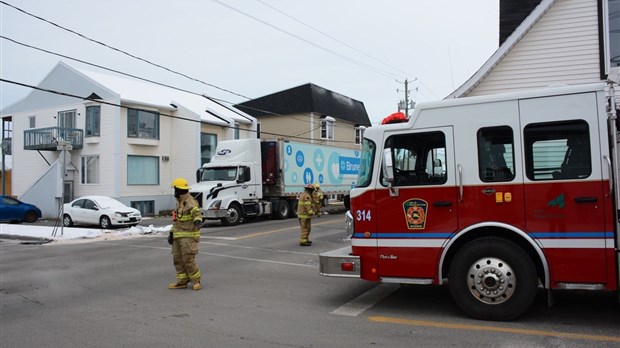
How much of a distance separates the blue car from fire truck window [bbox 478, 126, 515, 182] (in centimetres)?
2509

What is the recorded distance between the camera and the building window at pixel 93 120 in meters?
28.6

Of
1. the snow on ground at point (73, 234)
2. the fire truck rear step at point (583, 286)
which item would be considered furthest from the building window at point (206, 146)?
the fire truck rear step at point (583, 286)

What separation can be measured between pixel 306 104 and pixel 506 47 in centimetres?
2968

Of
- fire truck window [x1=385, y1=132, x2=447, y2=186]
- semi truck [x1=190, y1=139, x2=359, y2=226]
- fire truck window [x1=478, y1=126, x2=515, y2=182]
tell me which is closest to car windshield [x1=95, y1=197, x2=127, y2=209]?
semi truck [x1=190, y1=139, x2=359, y2=226]

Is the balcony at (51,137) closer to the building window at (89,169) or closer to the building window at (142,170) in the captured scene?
the building window at (89,169)

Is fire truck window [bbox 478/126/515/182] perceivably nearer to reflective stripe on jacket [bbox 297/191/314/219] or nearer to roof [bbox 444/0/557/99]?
roof [bbox 444/0/557/99]

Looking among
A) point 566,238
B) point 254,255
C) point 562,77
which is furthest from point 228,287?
point 562,77

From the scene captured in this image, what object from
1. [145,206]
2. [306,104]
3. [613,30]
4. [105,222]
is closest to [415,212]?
[613,30]

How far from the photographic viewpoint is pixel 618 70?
248 inches

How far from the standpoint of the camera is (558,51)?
1012 cm

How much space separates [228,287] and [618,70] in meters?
6.46

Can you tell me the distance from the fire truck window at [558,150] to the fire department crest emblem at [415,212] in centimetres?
125

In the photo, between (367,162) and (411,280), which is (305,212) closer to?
(367,162)

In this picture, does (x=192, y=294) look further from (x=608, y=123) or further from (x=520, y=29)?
(x=520, y=29)
